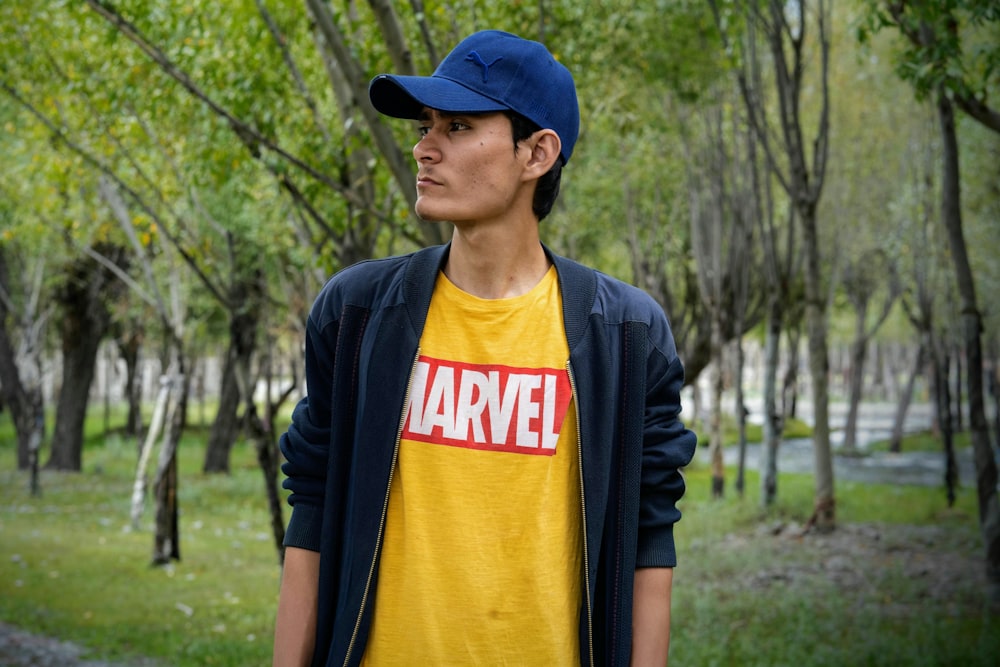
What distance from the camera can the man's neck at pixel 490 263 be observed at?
2.42 metres

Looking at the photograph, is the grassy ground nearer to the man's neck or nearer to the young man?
the young man

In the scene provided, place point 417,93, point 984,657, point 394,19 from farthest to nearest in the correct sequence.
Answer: point 984,657, point 394,19, point 417,93

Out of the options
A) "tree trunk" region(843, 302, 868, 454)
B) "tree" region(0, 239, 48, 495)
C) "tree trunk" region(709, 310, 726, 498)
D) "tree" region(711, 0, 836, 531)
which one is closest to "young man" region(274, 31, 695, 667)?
"tree" region(711, 0, 836, 531)

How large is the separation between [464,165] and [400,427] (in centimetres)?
57

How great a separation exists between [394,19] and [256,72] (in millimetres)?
3204

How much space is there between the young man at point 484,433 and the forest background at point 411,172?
3.03 metres

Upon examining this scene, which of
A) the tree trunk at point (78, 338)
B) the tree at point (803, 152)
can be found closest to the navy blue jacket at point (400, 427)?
the tree at point (803, 152)

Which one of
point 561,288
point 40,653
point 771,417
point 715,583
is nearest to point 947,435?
point 771,417

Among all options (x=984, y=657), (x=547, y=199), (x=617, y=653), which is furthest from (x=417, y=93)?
(x=984, y=657)

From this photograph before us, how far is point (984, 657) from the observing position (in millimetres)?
8055

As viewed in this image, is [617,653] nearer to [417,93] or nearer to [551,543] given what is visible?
[551,543]

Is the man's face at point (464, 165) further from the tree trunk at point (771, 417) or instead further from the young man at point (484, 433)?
the tree trunk at point (771, 417)

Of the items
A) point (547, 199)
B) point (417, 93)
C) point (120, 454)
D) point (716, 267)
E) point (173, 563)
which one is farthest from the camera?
point (120, 454)

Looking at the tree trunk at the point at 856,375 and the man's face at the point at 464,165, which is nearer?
the man's face at the point at 464,165
